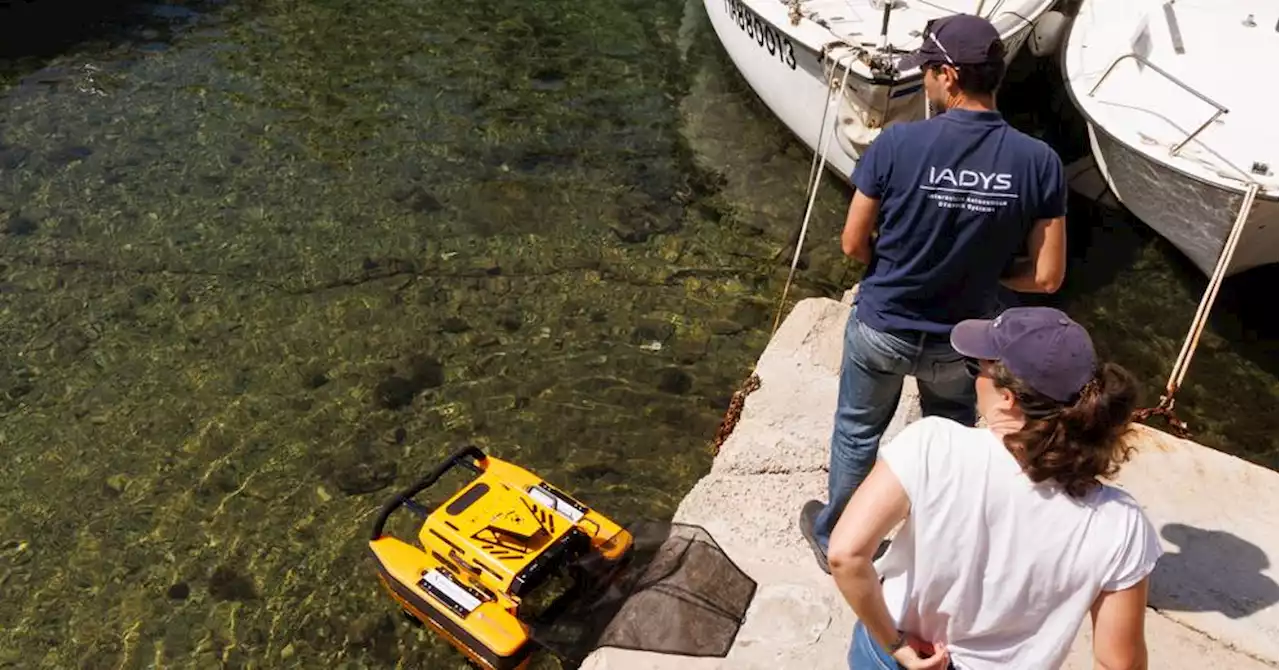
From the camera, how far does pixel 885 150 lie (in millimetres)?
3385

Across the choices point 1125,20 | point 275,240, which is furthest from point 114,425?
point 1125,20

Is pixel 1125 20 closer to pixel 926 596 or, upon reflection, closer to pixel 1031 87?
pixel 1031 87

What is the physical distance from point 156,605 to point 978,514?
4427mm

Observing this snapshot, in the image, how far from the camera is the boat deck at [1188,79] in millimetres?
6641

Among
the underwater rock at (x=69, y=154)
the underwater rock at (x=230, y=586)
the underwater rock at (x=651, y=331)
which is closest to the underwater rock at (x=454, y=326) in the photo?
the underwater rock at (x=651, y=331)

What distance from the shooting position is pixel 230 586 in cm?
534

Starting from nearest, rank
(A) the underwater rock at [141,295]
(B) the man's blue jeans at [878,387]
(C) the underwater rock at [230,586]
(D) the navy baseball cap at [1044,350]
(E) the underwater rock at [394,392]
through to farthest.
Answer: (D) the navy baseball cap at [1044,350] → (B) the man's blue jeans at [878,387] → (C) the underwater rock at [230,586] → (E) the underwater rock at [394,392] → (A) the underwater rock at [141,295]

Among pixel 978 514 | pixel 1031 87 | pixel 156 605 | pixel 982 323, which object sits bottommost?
pixel 156 605

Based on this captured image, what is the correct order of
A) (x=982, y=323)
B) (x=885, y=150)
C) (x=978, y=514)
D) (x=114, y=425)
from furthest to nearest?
1. (x=114, y=425)
2. (x=885, y=150)
3. (x=982, y=323)
4. (x=978, y=514)

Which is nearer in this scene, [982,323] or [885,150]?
[982,323]

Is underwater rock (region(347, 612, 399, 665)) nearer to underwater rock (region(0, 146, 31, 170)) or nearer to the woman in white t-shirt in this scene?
the woman in white t-shirt

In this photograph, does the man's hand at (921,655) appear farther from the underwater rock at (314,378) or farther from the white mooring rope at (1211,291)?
the underwater rock at (314,378)

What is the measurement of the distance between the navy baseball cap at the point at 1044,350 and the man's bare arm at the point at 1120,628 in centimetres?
46

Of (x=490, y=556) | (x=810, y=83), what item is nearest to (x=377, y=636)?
(x=490, y=556)
